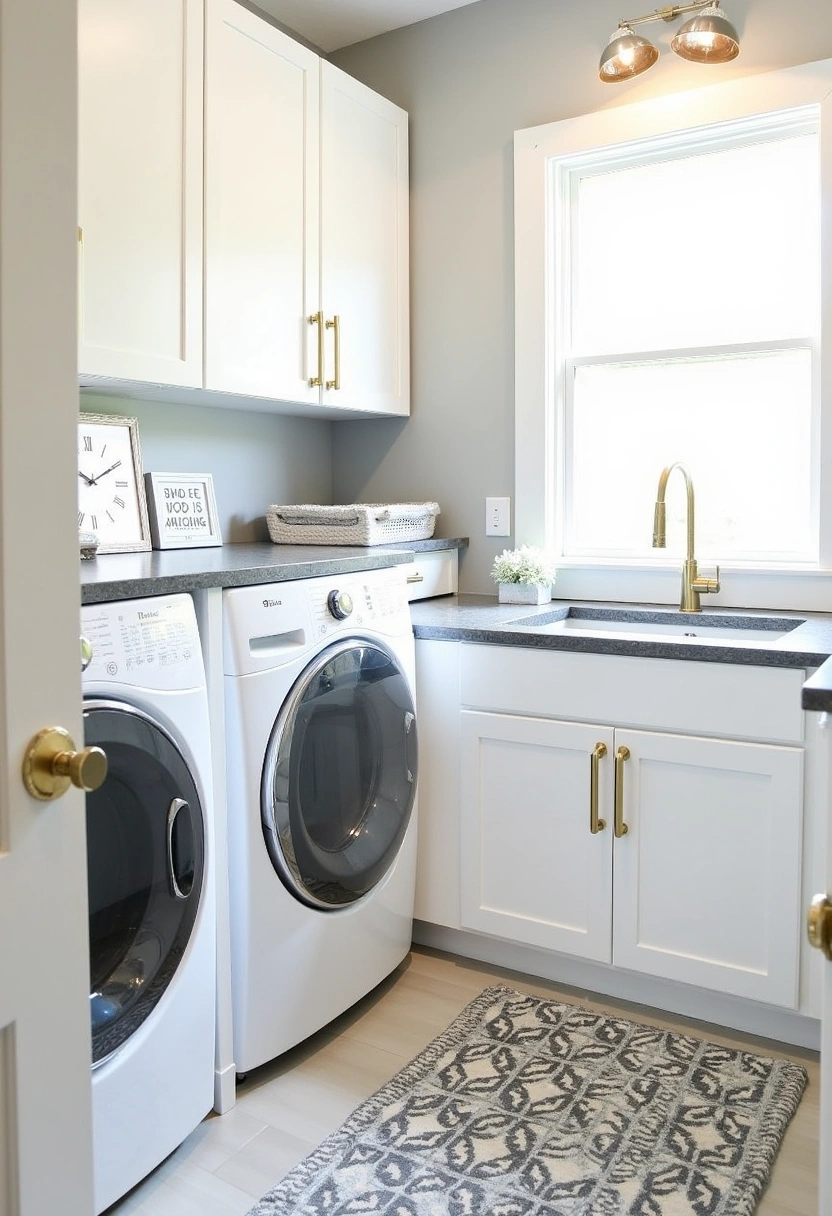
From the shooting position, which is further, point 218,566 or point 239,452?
point 239,452

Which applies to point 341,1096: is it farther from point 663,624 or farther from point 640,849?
point 663,624

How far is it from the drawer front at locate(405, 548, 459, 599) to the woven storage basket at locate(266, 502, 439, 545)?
7 centimetres

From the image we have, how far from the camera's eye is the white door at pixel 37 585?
846 millimetres

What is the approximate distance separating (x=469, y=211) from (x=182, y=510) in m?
1.23

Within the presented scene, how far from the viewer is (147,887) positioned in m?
1.60

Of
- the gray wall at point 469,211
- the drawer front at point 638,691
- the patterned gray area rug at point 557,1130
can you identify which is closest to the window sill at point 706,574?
the gray wall at point 469,211

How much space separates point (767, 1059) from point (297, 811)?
107 cm

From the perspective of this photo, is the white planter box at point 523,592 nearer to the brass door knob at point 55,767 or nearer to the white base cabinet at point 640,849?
the white base cabinet at point 640,849

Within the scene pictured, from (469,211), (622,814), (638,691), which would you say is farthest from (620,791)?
(469,211)

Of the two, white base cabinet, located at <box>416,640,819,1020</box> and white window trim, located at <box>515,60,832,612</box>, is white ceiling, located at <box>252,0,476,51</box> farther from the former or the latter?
white base cabinet, located at <box>416,640,819,1020</box>

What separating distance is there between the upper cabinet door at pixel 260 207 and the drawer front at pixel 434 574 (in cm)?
53

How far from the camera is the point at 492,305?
285 cm

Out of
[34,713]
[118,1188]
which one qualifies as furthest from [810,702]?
[118,1188]

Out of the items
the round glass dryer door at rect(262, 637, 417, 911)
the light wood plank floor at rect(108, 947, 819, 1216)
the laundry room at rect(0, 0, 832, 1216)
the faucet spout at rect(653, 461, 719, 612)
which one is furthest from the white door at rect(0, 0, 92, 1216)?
the faucet spout at rect(653, 461, 719, 612)
